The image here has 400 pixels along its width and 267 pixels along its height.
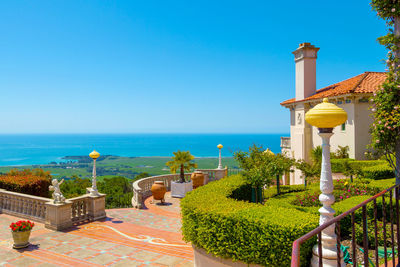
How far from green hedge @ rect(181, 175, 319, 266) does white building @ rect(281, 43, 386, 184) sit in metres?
16.2

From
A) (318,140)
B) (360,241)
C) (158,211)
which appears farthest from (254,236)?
(318,140)

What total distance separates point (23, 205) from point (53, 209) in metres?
2.80

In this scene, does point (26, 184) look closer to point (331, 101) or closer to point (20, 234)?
point (20, 234)

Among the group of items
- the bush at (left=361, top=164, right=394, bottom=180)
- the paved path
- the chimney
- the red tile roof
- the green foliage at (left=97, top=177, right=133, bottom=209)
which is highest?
the chimney

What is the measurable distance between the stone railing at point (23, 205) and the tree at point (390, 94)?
40.5ft

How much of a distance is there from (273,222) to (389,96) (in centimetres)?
378

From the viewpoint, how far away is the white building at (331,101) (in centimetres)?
1967

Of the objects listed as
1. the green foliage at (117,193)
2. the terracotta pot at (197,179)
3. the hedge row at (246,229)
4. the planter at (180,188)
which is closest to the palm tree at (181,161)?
the planter at (180,188)

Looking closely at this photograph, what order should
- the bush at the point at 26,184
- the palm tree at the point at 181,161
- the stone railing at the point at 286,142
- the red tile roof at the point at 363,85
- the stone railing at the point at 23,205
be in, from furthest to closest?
the stone railing at the point at 286,142 → the red tile roof at the point at 363,85 → the palm tree at the point at 181,161 → the bush at the point at 26,184 → the stone railing at the point at 23,205

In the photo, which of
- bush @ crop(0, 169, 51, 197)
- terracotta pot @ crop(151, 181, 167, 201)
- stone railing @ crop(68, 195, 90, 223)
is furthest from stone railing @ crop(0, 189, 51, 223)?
terracotta pot @ crop(151, 181, 167, 201)

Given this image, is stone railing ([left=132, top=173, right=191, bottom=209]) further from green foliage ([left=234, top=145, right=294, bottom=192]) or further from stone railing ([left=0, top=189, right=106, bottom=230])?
green foliage ([left=234, top=145, right=294, bottom=192])

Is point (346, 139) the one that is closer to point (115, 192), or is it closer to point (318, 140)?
point (318, 140)

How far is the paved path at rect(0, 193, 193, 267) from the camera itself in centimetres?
826

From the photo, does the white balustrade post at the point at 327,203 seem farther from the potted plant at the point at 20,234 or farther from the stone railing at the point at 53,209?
the stone railing at the point at 53,209
